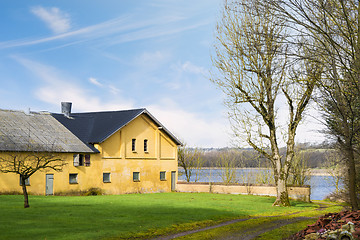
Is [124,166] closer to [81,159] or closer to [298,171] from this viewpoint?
[81,159]

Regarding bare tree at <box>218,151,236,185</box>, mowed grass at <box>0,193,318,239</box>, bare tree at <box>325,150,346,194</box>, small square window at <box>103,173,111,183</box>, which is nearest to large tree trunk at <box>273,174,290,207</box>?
mowed grass at <box>0,193,318,239</box>

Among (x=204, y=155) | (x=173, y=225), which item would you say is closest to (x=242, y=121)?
(x=173, y=225)

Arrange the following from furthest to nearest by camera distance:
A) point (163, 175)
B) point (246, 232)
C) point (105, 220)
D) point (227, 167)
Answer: point (227, 167) < point (163, 175) < point (105, 220) < point (246, 232)

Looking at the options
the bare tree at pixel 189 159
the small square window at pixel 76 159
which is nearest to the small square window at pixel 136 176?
the small square window at pixel 76 159

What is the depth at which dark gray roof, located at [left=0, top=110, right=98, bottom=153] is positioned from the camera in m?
34.9

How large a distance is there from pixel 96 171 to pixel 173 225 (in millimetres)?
23265

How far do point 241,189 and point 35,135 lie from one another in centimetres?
2027

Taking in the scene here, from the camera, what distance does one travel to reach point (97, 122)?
4506 centimetres

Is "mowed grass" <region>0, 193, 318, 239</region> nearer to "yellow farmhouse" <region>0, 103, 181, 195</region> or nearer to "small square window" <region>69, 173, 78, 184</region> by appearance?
"yellow farmhouse" <region>0, 103, 181, 195</region>

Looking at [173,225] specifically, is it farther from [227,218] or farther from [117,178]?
[117,178]

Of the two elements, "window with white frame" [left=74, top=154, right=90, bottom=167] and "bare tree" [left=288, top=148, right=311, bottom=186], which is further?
"bare tree" [left=288, top=148, right=311, bottom=186]

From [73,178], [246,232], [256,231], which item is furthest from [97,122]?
[246,232]

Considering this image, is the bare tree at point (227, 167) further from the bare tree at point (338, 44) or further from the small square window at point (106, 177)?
the bare tree at point (338, 44)

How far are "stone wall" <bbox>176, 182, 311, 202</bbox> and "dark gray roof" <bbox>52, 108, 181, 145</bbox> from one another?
248 inches
